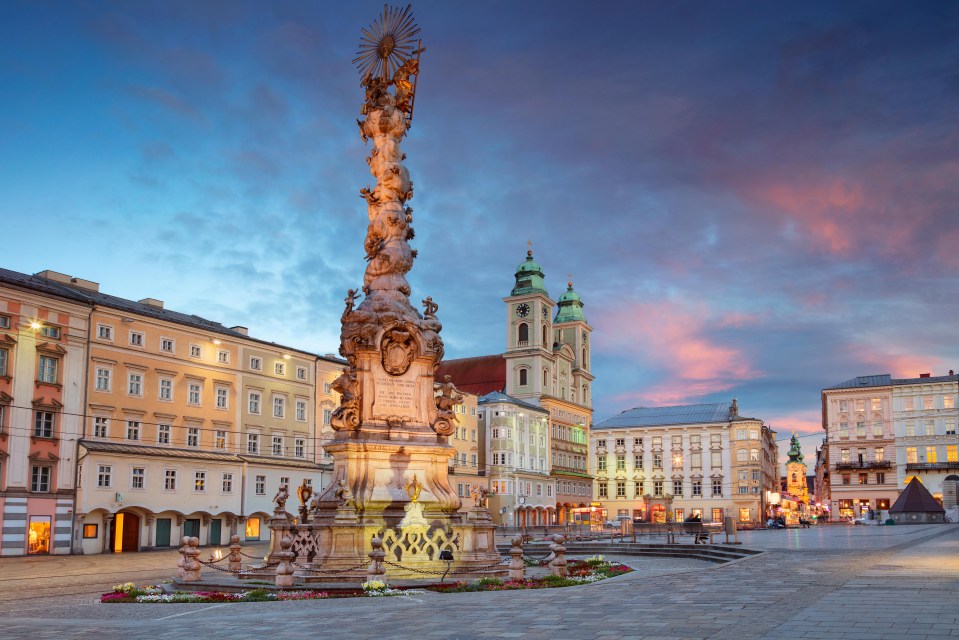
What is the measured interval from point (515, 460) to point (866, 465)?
136 feet

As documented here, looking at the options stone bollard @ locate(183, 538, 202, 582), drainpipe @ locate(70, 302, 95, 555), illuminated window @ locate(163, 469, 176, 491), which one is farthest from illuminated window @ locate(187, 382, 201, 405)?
stone bollard @ locate(183, 538, 202, 582)

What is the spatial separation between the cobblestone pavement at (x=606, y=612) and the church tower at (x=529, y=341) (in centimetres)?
8642

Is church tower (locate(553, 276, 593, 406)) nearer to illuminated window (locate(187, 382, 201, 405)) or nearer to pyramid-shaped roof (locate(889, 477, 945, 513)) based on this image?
pyramid-shaped roof (locate(889, 477, 945, 513))

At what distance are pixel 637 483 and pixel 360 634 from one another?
109m

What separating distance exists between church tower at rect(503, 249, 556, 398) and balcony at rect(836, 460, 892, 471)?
33618mm

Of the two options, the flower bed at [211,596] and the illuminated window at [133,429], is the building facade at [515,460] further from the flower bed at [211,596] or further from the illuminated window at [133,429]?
the flower bed at [211,596]

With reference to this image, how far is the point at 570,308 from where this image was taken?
12731 cm

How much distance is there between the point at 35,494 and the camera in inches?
1876

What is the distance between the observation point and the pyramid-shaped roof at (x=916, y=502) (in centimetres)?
7781

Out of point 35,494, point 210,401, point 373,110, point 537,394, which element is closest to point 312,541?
point 373,110

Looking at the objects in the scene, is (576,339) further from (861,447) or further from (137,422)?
(137,422)

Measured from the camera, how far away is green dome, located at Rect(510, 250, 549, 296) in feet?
376

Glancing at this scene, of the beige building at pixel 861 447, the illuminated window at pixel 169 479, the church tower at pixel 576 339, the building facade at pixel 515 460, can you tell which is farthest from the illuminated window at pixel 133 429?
the beige building at pixel 861 447

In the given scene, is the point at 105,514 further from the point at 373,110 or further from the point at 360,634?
the point at 360,634
